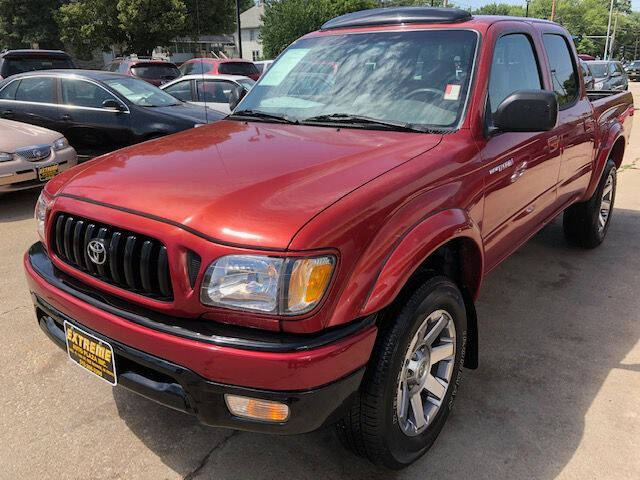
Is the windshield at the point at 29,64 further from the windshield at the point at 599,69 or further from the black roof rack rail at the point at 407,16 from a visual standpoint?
the windshield at the point at 599,69

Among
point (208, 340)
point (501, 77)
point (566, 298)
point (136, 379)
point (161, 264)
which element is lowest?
point (566, 298)

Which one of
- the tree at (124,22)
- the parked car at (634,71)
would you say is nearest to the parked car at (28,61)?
the tree at (124,22)

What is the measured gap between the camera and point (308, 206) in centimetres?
192

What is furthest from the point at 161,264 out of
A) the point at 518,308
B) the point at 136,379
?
the point at 518,308

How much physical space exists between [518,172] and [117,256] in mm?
2132

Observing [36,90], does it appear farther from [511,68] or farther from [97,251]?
[511,68]

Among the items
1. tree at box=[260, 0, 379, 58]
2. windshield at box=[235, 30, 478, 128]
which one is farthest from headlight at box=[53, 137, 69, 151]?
tree at box=[260, 0, 379, 58]

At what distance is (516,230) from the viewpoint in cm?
327

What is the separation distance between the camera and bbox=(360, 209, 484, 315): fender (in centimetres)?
192

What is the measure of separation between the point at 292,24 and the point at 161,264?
35.4 m

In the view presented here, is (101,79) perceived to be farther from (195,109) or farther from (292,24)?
(292,24)

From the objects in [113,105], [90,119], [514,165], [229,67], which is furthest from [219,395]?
[229,67]

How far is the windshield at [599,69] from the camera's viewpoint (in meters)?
18.3

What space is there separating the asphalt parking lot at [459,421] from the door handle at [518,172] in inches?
40.9
